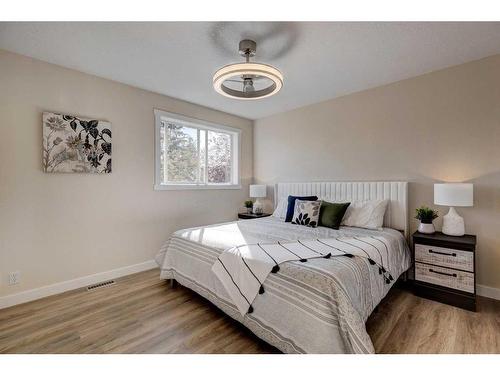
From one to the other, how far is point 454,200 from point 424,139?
2.86 ft

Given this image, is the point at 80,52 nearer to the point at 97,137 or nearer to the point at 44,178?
the point at 97,137

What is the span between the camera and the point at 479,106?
246cm

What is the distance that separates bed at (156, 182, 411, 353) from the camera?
135 cm

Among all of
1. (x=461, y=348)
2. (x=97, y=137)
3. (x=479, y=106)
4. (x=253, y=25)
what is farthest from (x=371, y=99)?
(x=97, y=137)

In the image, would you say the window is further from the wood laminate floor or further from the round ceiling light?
the wood laminate floor

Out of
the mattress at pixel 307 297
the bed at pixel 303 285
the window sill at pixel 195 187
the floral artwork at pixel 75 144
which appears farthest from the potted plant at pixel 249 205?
the floral artwork at pixel 75 144

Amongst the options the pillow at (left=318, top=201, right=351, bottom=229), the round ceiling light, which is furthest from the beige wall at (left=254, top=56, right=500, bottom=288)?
the round ceiling light

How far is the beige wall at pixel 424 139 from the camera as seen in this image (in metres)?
2.41

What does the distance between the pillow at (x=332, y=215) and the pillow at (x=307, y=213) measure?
8 cm

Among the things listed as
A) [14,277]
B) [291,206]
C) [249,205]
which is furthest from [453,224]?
[14,277]

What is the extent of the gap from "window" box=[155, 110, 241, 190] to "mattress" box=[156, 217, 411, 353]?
1.62 m

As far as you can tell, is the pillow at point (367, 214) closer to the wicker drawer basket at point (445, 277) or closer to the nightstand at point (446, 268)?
the nightstand at point (446, 268)

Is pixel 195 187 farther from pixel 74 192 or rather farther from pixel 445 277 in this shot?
pixel 445 277

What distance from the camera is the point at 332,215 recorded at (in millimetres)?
2891
